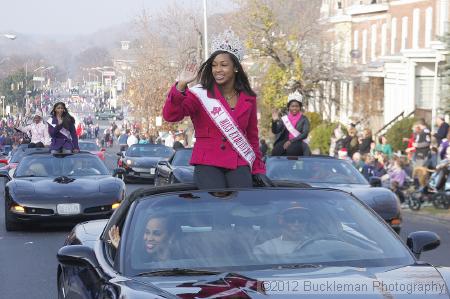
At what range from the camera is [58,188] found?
15.5 metres

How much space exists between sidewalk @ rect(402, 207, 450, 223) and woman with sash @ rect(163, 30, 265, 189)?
1077 cm

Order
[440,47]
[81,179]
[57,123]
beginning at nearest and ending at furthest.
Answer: [81,179] < [57,123] < [440,47]

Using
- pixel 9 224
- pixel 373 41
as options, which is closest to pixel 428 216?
pixel 9 224

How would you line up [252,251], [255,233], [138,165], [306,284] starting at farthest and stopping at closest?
1. [138,165]
2. [255,233]
3. [252,251]
4. [306,284]

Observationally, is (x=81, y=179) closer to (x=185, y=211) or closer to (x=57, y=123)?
(x=57, y=123)

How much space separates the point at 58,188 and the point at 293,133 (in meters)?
4.11

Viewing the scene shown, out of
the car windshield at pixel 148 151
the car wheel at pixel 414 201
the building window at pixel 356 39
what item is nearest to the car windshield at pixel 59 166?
the car wheel at pixel 414 201

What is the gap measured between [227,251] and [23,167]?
11.5m

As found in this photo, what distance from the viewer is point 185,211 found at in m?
5.88

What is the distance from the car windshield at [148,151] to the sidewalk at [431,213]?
15143 millimetres

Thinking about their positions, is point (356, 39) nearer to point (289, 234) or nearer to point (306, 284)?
point (289, 234)

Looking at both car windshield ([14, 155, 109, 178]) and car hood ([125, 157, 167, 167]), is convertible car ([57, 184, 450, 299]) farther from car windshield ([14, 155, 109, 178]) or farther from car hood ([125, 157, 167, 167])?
car hood ([125, 157, 167, 167])

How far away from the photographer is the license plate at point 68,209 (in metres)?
15.2

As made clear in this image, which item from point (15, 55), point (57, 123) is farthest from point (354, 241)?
point (15, 55)
